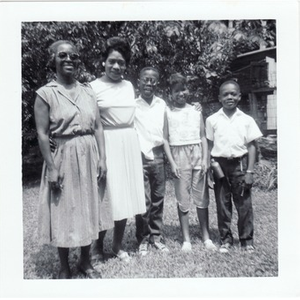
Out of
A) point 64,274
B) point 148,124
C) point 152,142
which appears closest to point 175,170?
point 152,142

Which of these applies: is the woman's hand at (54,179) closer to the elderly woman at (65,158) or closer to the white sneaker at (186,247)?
the elderly woman at (65,158)

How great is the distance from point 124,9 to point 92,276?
2079 millimetres

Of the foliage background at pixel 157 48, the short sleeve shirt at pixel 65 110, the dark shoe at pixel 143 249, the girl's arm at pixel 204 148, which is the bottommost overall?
the dark shoe at pixel 143 249

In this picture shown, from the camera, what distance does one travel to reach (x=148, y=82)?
9.79ft

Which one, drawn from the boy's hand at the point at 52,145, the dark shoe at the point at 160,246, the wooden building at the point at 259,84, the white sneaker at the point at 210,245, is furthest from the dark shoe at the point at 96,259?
the wooden building at the point at 259,84

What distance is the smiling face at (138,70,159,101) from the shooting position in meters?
2.97

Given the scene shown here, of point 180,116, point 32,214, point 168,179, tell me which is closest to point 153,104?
point 180,116

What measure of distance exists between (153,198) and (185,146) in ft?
1.77

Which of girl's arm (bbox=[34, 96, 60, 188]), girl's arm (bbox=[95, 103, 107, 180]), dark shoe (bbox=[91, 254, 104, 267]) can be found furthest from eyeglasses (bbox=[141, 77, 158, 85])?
dark shoe (bbox=[91, 254, 104, 267])

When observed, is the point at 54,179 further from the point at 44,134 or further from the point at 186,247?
the point at 186,247

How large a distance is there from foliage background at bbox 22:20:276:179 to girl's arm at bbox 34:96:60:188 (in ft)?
2.87

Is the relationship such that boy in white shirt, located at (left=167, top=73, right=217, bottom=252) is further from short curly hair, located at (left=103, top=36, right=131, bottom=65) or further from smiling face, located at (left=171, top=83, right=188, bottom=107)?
short curly hair, located at (left=103, top=36, right=131, bottom=65)

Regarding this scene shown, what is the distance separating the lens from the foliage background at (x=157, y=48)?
10.9ft

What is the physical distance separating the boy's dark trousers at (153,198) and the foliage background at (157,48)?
1.15 meters
